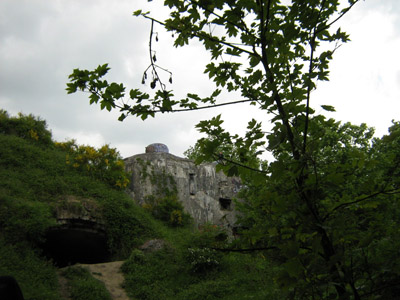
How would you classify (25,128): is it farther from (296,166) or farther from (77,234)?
(296,166)

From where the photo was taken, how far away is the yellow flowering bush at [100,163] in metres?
16.7

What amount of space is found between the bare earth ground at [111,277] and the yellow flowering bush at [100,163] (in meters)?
5.20

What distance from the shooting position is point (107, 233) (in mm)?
13977

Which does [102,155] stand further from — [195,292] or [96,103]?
[96,103]

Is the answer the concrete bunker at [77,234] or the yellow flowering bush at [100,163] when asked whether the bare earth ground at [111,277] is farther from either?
the yellow flowering bush at [100,163]

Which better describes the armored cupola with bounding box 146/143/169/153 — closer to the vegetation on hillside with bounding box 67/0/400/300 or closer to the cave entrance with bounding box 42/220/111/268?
the cave entrance with bounding box 42/220/111/268

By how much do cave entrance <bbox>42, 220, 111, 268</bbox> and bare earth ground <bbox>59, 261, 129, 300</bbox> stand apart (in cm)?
127

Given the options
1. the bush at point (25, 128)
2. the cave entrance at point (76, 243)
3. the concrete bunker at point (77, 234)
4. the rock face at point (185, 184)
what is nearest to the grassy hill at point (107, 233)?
the bush at point (25, 128)

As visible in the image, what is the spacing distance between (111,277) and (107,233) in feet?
8.52

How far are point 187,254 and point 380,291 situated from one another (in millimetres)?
12830

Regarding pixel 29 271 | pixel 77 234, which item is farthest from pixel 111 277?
pixel 29 271

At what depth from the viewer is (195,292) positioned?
429 inches

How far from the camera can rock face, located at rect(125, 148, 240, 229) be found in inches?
789

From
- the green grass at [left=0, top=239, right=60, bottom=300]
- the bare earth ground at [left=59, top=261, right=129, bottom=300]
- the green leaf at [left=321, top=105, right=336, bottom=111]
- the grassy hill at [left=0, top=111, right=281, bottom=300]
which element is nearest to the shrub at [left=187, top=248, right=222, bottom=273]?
the grassy hill at [left=0, top=111, right=281, bottom=300]
